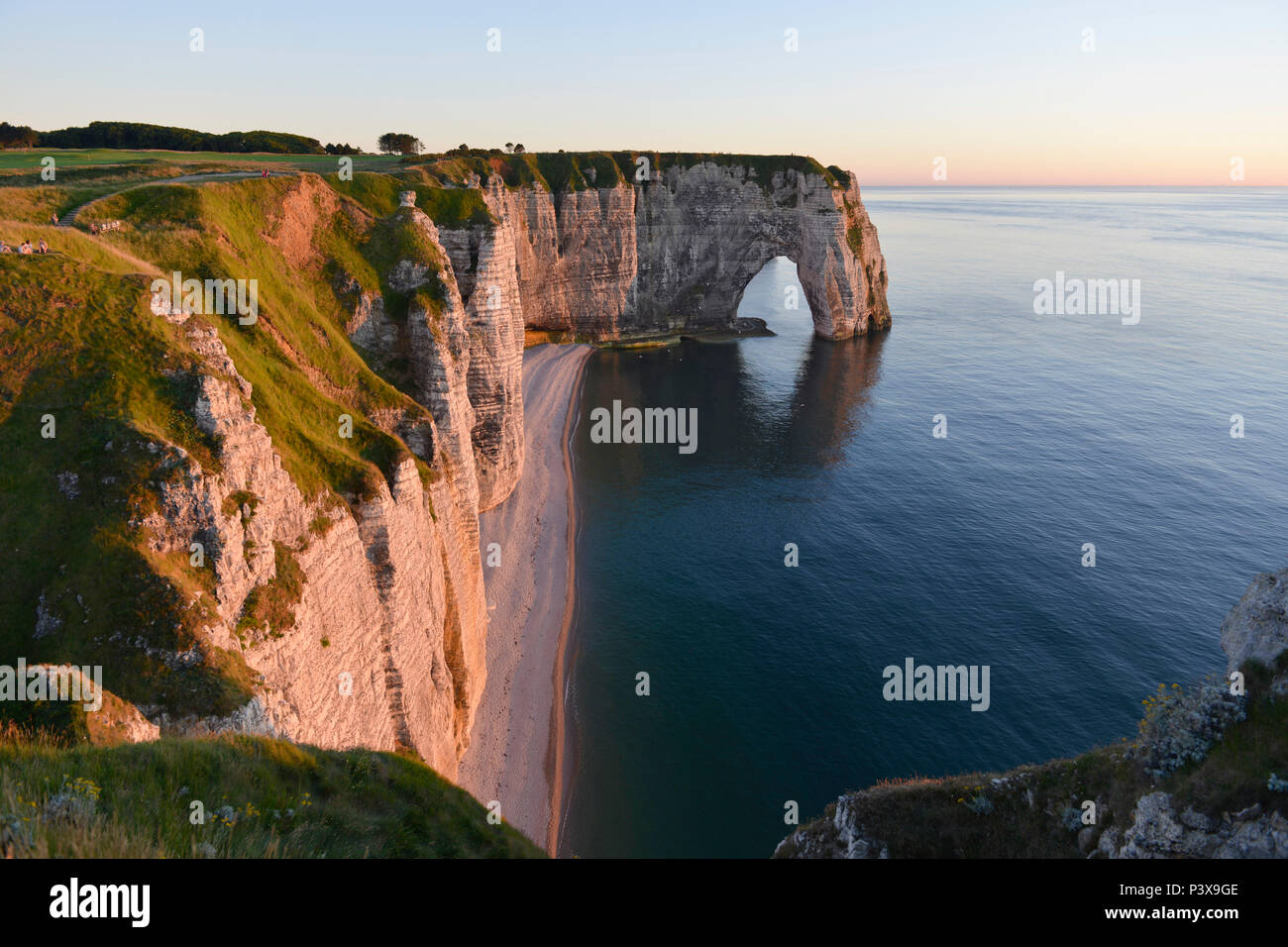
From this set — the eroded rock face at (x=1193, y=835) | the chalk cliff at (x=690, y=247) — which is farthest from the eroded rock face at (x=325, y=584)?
the chalk cliff at (x=690, y=247)

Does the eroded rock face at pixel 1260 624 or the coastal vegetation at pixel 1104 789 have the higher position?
the eroded rock face at pixel 1260 624

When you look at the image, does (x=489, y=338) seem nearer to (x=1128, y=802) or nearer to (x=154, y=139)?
(x=1128, y=802)

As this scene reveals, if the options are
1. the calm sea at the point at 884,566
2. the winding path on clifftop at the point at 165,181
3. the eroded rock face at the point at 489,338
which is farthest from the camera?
the eroded rock face at the point at 489,338

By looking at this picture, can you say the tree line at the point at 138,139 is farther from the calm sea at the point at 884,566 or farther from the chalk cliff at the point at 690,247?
the calm sea at the point at 884,566

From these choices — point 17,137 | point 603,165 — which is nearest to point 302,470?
point 17,137

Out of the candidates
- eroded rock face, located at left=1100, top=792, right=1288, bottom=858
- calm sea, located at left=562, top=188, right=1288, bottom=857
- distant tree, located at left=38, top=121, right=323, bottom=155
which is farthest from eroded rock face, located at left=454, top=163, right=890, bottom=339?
eroded rock face, located at left=1100, top=792, right=1288, bottom=858

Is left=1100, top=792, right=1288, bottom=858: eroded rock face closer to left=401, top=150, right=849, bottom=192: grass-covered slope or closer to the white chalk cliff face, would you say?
the white chalk cliff face

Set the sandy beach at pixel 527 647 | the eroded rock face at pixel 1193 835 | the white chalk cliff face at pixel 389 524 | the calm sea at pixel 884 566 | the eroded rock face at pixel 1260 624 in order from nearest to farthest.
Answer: the eroded rock face at pixel 1193 835 < the eroded rock face at pixel 1260 624 < the white chalk cliff face at pixel 389 524 < the sandy beach at pixel 527 647 < the calm sea at pixel 884 566
